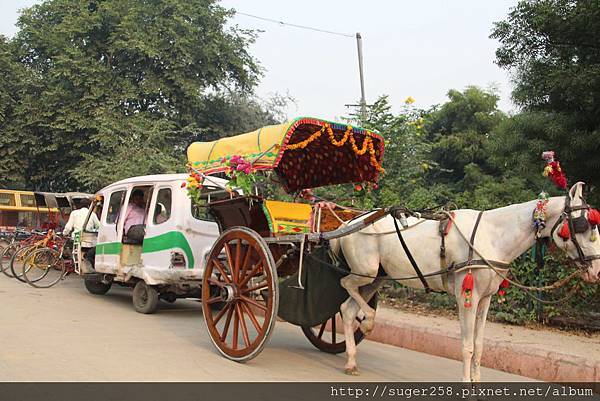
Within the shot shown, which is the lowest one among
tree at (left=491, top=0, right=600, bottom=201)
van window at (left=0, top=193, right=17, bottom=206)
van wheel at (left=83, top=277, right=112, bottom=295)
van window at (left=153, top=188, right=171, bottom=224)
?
van wheel at (left=83, top=277, right=112, bottom=295)

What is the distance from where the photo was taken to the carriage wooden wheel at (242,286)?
19.3 feet

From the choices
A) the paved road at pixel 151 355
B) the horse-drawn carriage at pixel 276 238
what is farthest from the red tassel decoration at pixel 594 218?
the paved road at pixel 151 355

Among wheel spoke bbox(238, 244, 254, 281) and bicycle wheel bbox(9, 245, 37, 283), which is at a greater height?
wheel spoke bbox(238, 244, 254, 281)

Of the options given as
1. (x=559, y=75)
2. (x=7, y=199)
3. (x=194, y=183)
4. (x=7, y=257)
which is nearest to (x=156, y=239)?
(x=194, y=183)

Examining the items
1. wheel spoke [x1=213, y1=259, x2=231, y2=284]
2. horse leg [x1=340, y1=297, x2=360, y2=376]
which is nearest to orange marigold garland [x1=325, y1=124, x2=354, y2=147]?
horse leg [x1=340, y1=297, x2=360, y2=376]

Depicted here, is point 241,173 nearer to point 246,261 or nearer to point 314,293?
point 246,261

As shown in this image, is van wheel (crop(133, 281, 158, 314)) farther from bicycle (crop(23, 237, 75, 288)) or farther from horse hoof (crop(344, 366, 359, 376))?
horse hoof (crop(344, 366, 359, 376))

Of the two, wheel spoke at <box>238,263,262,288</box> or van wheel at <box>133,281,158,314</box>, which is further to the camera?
van wheel at <box>133,281,158,314</box>

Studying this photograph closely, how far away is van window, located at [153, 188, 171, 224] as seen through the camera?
354 inches

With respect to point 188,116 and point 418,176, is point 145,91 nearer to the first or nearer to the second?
point 188,116

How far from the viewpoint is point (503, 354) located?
6.58m

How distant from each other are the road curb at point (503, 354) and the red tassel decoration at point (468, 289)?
6.23 ft

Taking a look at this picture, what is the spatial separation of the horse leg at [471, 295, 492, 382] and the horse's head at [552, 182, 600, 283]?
84 cm

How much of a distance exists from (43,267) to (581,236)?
35.0 feet
